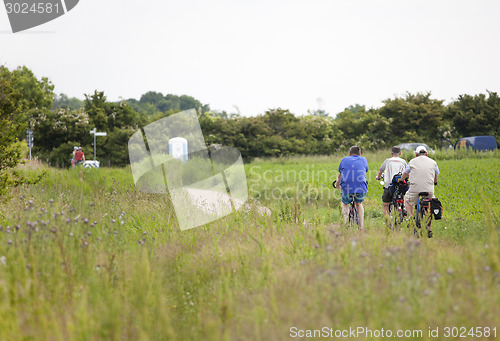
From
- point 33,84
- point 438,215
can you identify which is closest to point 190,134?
point 438,215

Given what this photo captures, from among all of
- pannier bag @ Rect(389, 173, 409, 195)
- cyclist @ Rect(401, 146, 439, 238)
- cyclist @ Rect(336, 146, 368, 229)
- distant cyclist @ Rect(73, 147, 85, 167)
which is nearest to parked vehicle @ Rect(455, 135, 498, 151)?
pannier bag @ Rect(389, 173, 409, 195)

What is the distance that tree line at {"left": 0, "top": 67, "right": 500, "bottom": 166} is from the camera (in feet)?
105

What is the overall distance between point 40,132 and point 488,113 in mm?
36656

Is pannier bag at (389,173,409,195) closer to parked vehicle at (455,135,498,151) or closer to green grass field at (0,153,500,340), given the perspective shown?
green grass field at (0,153,500,340)

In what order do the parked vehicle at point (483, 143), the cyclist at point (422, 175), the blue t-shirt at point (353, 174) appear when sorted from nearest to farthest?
the cyclist at point (422, 175) → the blue t-shirt at point (353, 174) → the parked vehicle at point (483, 143)

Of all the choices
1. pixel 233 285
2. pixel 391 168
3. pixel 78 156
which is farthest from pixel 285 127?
pixel 233 285

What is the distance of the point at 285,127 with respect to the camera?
33750 millimetres

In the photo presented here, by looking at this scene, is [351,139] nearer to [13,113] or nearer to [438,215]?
[438,215]

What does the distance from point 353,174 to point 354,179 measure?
11cm

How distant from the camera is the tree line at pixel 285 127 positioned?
31906 mm

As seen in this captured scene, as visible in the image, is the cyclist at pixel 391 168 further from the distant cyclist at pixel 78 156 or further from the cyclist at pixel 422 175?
the distant cyclist at pixel 78 156

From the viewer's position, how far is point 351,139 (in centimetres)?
3447

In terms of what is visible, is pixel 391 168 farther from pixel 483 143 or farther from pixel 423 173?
pixel 483 143

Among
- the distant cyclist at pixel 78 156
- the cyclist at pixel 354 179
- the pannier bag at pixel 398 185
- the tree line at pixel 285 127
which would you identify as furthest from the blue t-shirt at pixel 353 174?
the tree line at pixel 285 127
